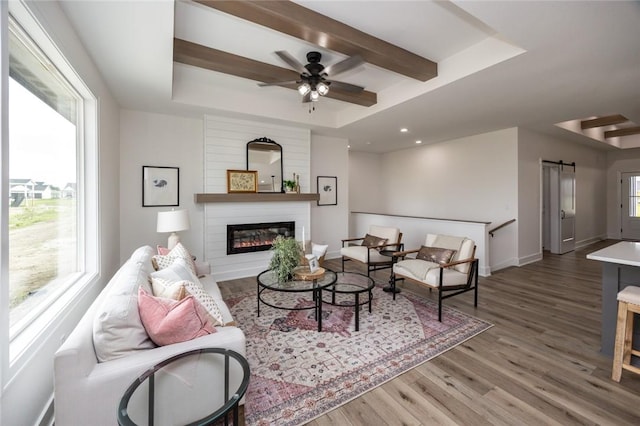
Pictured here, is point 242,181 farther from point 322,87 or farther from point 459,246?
point 459,246

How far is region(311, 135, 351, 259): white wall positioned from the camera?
582cm

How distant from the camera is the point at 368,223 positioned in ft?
21.7

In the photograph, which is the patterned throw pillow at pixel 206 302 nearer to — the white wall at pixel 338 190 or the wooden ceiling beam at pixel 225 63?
the wooden ceiling beam at pixel 225 63

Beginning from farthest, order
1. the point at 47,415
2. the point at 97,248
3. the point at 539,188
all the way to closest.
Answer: the point at 539,188 → the point at 97,248 → the point at 47,415

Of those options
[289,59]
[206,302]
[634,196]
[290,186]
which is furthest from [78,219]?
[634,196]

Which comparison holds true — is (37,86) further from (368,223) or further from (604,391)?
(368,223)

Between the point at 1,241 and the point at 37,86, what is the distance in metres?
1.25

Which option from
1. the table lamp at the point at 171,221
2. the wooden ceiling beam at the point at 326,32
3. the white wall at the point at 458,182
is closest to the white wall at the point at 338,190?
the white wall at the point at 458,182

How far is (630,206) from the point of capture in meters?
7.78

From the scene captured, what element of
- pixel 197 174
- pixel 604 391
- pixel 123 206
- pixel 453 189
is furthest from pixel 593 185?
pixel 123 206

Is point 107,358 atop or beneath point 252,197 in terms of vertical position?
beneath

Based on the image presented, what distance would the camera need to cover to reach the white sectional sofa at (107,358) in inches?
49.2

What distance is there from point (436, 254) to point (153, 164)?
4.22 meters

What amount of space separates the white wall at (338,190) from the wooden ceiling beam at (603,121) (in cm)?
483
